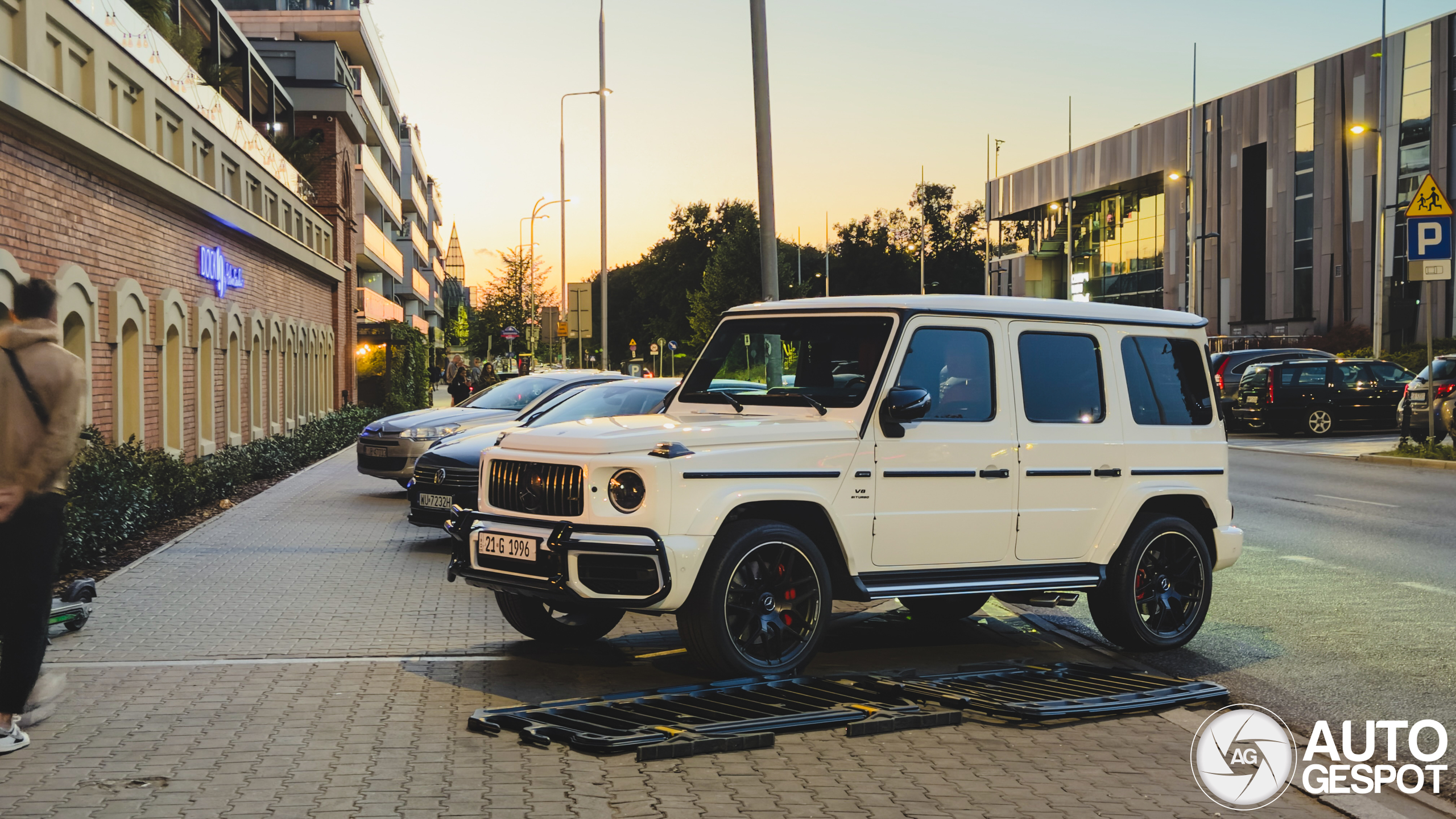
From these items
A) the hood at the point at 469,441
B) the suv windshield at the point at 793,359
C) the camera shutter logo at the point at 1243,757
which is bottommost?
the camera shutter logo at the point at 1243,757

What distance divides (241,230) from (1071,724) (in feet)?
69.1

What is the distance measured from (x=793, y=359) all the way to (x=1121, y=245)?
230 feet

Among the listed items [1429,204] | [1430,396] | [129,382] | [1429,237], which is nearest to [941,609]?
[129,382]

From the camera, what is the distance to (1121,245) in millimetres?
74750

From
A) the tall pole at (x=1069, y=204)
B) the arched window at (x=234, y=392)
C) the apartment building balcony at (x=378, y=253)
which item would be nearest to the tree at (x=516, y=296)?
the apartment building balcony at (x=378, y=253)

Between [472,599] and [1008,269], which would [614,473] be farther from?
[1008,269]

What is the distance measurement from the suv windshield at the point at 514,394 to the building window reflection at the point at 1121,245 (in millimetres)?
56092

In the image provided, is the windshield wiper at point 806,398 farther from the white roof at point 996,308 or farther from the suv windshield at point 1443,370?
the suv windshield at point 1443,370

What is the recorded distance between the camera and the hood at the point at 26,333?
5.80 m

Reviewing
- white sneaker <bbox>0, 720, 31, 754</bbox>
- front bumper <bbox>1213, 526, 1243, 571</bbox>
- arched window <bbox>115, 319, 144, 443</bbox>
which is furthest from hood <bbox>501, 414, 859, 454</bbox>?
arched window <bbox>115, 319, 144, 443</bbox>

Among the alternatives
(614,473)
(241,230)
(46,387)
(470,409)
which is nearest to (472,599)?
(614,473)

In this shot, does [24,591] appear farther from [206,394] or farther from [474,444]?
[206,394]

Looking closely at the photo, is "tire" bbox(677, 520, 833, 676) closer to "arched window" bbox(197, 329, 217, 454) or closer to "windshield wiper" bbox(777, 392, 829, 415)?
"windshield wiper" bbox(777, 392, 829, 415)

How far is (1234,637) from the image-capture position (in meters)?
8.64
